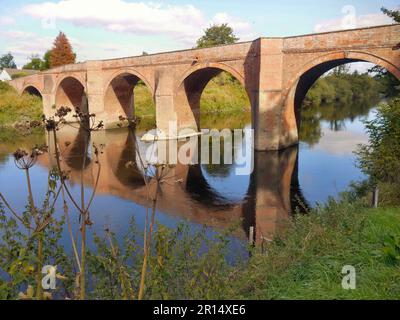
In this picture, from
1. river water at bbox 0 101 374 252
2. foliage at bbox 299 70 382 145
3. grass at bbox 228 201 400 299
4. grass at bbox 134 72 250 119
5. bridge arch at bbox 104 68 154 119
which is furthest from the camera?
grass at bbox 134 72 250 119

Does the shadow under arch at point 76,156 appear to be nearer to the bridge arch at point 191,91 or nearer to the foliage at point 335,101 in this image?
the bridge arch at point 191,91

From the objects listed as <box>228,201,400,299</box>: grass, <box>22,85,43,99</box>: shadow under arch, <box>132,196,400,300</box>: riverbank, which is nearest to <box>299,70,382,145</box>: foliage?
<box>228,201,400,299</box>: grass

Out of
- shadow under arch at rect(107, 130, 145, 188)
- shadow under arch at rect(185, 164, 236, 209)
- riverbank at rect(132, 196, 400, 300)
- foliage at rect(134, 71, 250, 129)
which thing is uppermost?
foliage at rect(134, 71, 250, 129)

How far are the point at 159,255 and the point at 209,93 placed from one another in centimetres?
3765

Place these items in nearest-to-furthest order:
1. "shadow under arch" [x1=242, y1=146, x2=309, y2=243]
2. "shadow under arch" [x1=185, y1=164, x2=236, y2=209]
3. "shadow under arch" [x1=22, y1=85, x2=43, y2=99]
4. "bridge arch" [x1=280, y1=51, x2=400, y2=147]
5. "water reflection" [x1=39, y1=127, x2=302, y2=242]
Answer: "shadow under arch" [x1=242, y1=146, x2=309, y2=243] < "water reflection" [x1=39, y1=127, x2=302, y2=242] < "shadow under arch" [x1=185, y1=164, x2=236, y2=209] < "bridge arch" [x1=280, y1=51, x2=400, y2=147] < "shadow under arch" [x1=22, y1=85, x2=43, y2=99]

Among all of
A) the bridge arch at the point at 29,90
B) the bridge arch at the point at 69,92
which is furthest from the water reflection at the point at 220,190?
the bridge arch at the point at 29,90

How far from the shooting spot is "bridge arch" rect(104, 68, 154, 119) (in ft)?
91.8

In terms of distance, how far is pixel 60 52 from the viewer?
46.1 meters

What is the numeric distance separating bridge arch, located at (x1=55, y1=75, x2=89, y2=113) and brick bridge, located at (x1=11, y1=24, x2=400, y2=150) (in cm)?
319

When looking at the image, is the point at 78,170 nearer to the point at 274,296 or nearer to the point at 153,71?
the point at 153,71

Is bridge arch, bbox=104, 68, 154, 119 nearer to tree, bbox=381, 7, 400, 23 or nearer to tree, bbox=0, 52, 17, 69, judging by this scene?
tree, bbox=381, 7, 400, 23

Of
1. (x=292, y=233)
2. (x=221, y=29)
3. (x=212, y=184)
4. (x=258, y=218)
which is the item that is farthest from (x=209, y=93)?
(x=292, y=233)

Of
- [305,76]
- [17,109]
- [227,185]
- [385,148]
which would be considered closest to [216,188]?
[227,185]
